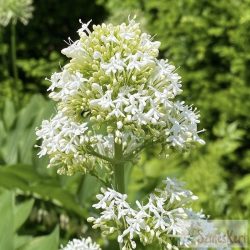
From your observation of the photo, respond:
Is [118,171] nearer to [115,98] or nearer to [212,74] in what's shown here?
[115,98]

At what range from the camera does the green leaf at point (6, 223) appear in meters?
2.37

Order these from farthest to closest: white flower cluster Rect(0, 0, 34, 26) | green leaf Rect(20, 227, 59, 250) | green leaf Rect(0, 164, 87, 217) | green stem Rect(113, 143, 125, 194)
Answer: white flower cluster Rect(0, 0, 34, 26) < green leaf Rect(0, 164, 87, 217) < green leaf Rect(20, 227, 59, 250) < green stem Rect(113, 143, 125, 194)

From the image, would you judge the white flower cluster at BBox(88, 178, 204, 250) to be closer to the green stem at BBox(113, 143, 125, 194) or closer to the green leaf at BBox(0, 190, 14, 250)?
the green stem at BBox(113, 143, 125, 194)

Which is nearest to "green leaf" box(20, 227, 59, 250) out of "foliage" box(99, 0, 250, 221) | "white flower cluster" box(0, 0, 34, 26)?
"foliage" box(99, 0, 250, 221)

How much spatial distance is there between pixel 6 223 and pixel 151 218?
872 mm

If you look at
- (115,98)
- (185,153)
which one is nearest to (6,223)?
(115,98)

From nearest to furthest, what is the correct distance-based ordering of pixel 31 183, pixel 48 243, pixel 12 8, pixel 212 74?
pixel 48 243 → pixel 31 183 → pixel 12 8 → pixel 212 74

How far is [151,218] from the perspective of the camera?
1.72 m

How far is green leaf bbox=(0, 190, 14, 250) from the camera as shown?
7.77 ft

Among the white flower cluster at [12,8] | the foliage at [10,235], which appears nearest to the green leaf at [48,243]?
the foliage at [10,235]

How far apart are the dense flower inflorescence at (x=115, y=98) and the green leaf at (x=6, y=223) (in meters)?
0.68

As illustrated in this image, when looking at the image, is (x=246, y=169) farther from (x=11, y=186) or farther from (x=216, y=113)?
(x=11, y=186)

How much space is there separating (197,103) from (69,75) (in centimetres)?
342

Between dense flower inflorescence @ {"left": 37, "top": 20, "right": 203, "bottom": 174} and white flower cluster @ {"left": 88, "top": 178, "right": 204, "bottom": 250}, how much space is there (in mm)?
129
